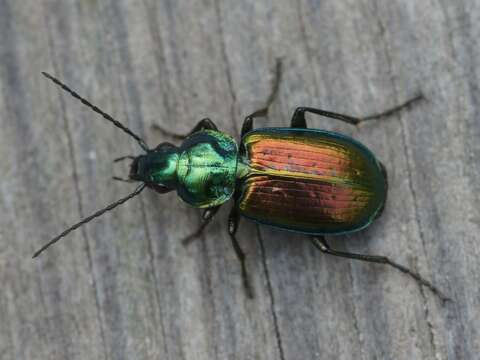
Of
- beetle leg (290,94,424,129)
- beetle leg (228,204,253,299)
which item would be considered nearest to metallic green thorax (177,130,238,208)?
beetle leg (228,204,253,299)

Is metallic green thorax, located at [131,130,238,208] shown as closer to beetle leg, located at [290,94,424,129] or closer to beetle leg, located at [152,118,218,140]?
beetle leg, located at [152,118,218,140]

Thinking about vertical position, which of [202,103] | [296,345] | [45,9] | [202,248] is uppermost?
[45,9]

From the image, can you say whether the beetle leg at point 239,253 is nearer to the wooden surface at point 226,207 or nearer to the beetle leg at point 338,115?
the wooden surface at point 226,207

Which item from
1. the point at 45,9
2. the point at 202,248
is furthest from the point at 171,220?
the point at 45,9

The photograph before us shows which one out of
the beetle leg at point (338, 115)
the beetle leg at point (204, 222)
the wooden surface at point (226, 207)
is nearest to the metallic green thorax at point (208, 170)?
the beetle leg at point (204, 222)

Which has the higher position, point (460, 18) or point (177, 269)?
point (460, 18)

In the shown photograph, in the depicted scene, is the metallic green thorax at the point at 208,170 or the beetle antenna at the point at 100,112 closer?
the beetle antenna at the point at 100,112

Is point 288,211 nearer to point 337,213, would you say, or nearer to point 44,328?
point 337,213

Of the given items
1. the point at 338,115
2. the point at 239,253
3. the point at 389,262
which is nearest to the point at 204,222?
the point at 239,253
